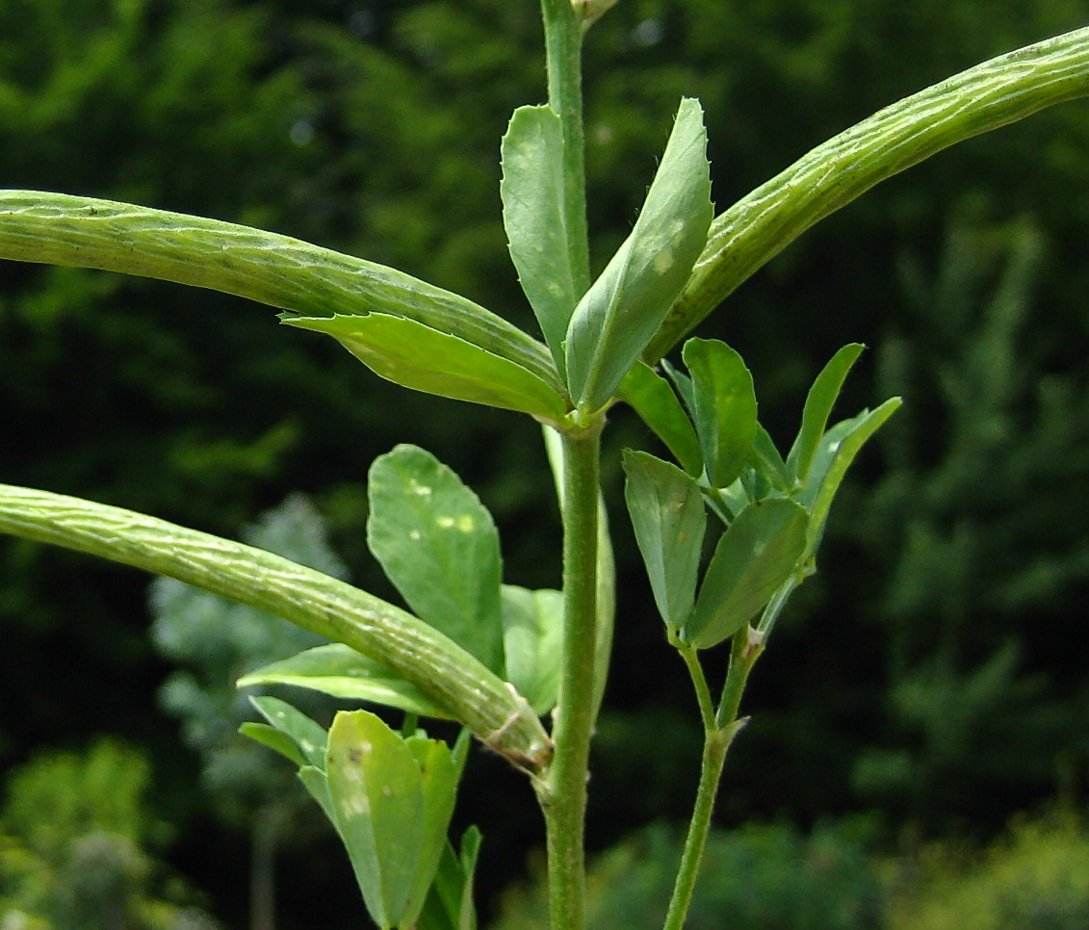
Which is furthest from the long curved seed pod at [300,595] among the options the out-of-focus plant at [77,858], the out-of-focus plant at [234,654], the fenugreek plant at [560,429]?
the out-of-focus plant at [77,858]

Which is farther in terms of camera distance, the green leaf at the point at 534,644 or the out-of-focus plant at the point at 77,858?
the out-of-focus plant at the point at 77,858

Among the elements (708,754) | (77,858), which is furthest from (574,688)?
(77,858)

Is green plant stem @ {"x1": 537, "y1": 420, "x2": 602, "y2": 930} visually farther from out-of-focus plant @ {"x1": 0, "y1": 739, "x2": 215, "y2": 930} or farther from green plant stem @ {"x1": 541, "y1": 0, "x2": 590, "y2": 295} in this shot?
out-of-focus plant @ {"x1": 0, "y1": 739, "x2": 215, "y2": 930}

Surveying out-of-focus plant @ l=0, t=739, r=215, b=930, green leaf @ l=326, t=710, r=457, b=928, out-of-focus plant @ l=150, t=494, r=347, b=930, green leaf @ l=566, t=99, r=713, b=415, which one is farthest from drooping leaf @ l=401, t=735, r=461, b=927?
out-of-focus plant @ l=0, t=739, r=215, b=930

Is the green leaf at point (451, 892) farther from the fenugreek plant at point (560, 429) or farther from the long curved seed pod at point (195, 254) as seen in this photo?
the long curved seed pod at point (195, 254)

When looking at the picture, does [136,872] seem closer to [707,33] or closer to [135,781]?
[135,781]

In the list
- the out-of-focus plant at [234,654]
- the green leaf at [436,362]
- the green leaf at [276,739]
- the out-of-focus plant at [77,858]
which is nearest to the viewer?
the green leaf at [436,362]
